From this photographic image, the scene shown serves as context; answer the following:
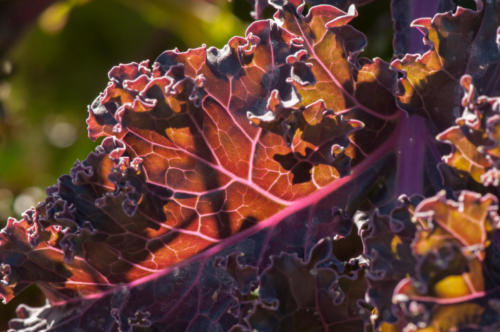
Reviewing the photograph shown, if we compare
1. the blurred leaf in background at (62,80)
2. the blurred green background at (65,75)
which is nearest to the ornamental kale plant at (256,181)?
the blurred green background at (65,75)

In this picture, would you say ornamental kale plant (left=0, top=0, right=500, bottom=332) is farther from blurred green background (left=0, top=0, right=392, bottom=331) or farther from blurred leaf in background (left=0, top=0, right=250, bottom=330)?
blurred leaf in background (left=0, top=0, right=250, bottom=330)

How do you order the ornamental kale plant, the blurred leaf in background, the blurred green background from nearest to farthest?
the ornamental kale plant, the blurred green background, the blurred leaf in background


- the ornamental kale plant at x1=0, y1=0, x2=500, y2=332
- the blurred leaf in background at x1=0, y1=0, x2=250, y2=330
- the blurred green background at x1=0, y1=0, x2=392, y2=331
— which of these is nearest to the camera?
the ornamental kale plant at x1=0, y1=0, x2=500, y2=332

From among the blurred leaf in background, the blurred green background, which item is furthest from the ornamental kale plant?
the blurred leaf in background

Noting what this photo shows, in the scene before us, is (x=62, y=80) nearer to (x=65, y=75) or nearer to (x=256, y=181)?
(x=65, y=75)

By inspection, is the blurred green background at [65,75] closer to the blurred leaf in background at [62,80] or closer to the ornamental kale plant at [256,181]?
the blurred leaf in background at [62,80]

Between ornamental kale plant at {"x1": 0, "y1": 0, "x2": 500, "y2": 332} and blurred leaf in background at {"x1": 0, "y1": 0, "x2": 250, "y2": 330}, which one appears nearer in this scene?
ornamental kale plant at {"x1": 0, "y1": 0, "x2": 500, "y2": 332}

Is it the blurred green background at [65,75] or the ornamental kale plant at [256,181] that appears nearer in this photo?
the ornamental kale plant at [256,181]
